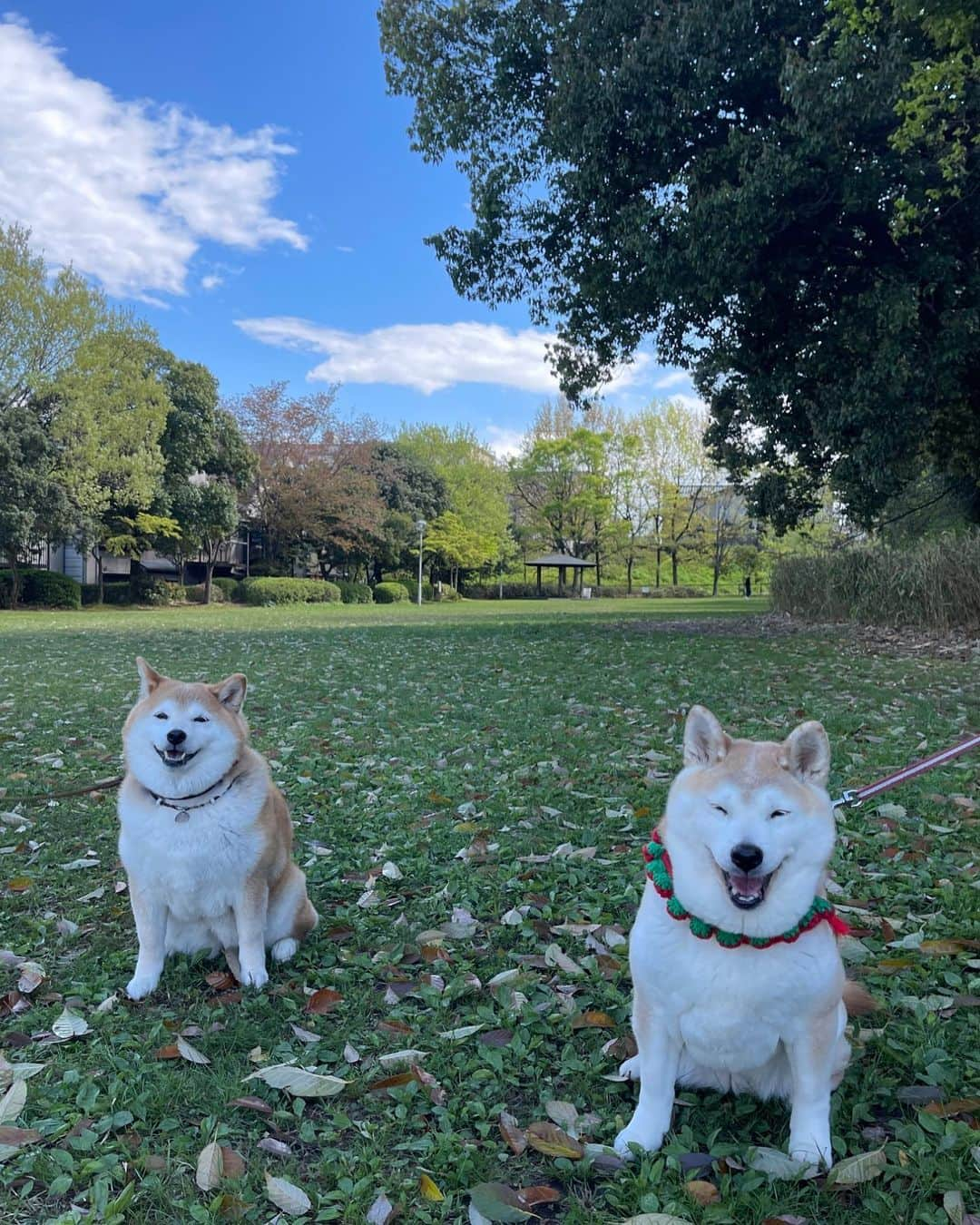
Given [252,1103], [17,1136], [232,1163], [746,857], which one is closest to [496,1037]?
[252,1103]

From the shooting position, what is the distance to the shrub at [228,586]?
37500 mm

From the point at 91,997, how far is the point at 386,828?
Result: 2.12 m

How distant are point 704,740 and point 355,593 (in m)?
40.2

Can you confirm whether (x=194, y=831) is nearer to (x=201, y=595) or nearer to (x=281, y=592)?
(x=281, y=592)

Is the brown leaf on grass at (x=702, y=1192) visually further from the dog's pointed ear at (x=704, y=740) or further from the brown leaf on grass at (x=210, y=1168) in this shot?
the brown leaf on grass at (x=210, y=1168)

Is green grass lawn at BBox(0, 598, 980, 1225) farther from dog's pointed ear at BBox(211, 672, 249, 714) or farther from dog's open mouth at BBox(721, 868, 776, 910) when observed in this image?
dog's pointed ear at BBox(211, 672, 249, 714)

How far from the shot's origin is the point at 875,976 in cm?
303

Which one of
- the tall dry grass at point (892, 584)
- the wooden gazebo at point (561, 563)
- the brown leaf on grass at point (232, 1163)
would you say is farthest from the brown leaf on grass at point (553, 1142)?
the wooden gazebo at point (561, 563)

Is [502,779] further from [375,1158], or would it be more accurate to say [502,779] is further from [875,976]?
[375,1158]

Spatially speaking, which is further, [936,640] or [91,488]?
[91,488]

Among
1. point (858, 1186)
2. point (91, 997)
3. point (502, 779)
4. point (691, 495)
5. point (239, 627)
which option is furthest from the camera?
point (691, 495)

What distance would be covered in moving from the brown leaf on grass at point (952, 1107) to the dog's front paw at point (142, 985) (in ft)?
8.66

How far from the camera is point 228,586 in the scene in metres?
38.0

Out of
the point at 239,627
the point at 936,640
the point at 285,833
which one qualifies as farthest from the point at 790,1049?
the point at 239,627
